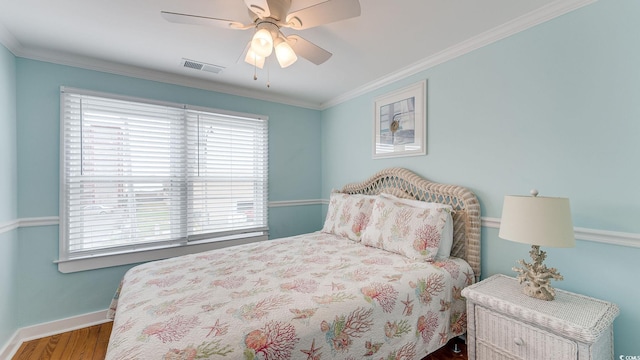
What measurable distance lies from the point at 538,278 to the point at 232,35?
8.70 ft

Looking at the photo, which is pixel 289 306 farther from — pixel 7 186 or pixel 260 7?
pixel 7 186

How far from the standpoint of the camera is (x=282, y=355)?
1.16 m

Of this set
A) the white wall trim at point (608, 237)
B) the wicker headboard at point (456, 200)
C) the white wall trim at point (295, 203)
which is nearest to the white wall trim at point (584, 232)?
the white wall trim at point (608, 237)

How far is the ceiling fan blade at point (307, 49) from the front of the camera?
1.73m

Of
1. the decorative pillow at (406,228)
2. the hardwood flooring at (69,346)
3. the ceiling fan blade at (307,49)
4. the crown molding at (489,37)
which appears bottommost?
the hardwood flooring at (69,346)

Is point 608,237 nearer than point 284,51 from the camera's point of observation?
Yes

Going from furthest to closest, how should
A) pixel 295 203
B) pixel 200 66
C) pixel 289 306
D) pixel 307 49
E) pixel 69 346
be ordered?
pixel 295 203 → pixel 200 66 → pixel 69 346 → pixel 307 49 → pixel 289 306

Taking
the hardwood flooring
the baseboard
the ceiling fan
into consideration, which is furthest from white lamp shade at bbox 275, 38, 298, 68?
the baseboard

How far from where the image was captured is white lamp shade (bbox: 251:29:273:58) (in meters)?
1.57

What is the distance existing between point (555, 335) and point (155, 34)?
3222mm

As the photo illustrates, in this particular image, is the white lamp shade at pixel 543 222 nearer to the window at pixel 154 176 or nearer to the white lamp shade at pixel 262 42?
the white lamp shade at pixel 262 42

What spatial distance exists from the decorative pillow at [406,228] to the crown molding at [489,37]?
1.32 metres

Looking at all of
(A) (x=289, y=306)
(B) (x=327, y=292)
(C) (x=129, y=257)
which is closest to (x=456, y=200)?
(B) (x=327, y=292)

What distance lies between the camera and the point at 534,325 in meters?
1.43
